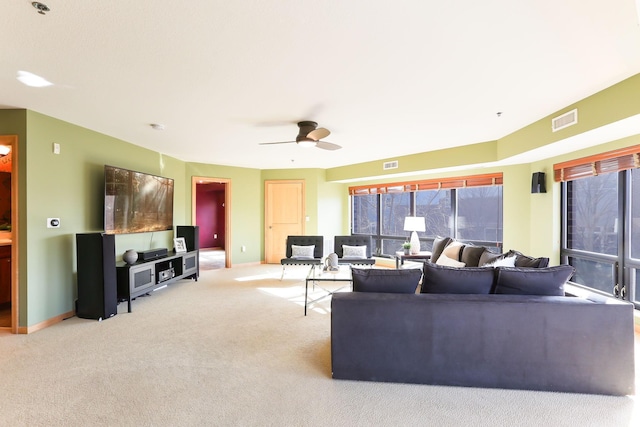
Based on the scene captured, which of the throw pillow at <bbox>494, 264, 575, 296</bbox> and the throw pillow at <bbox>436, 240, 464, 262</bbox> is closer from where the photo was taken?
the throw pillow at <bbox>494, 264, 575, 296</bbox>

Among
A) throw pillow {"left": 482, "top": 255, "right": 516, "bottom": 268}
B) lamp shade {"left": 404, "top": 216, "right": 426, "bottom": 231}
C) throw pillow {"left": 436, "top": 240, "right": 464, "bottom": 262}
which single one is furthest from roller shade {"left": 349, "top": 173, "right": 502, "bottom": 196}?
throw pillow {"left": 482, "top": 255, "right": 516, "bottom": 268}

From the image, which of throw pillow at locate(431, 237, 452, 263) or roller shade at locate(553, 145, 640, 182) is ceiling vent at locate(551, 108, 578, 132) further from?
throw pillow at locate(431, 237, 452, 263)

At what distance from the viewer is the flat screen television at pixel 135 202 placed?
13.8 feet

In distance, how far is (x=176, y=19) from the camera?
178 centimetres

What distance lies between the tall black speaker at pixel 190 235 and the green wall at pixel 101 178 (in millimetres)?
220

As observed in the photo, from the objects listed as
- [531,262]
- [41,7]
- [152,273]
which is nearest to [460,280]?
[531,262]

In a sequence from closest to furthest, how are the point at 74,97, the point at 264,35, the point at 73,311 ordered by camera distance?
the point at 264,35
the point at 74,97
the point at 73,311

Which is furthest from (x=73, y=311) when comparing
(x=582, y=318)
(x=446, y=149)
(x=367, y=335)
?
(x=446, y=149)

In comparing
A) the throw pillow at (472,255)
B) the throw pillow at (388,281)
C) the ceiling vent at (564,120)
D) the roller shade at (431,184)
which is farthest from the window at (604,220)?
the throw pillow at (388,281)

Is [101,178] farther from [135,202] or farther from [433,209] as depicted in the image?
[433,209]

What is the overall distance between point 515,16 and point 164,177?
539cm

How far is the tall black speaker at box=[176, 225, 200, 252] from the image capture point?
19.1ft

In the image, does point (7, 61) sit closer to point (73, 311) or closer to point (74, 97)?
point (74, 97)

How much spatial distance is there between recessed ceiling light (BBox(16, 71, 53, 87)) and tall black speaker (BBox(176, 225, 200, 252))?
342 centimetres
